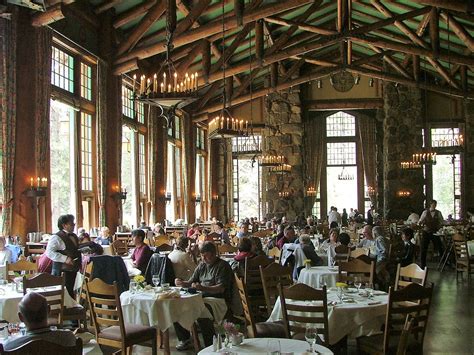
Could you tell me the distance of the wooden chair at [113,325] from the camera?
5016mm

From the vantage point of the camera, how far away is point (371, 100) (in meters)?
23.0

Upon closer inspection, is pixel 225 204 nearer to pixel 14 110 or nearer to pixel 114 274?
pixel 14 110

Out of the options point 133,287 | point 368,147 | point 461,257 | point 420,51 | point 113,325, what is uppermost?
point 420,51

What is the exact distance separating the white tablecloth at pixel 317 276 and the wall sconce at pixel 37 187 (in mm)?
4862

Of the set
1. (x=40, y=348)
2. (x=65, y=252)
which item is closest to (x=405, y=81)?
(x=65, y=252)

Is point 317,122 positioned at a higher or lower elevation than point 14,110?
higher

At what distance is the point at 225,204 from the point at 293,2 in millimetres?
13287

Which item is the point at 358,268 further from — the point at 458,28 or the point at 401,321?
the point at 458,28

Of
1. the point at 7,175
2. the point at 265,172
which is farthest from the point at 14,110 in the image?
the point at 265,172

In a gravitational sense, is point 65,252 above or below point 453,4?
below

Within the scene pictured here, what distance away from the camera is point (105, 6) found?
42.7 ft

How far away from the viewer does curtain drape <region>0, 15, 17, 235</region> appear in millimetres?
9906

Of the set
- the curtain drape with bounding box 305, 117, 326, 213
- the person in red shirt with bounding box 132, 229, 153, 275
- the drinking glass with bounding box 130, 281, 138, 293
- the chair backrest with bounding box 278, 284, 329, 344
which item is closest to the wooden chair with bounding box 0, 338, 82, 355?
the chair backrest with bounding box 278, 284, 329, 344

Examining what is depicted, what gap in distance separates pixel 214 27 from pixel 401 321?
9.48m
